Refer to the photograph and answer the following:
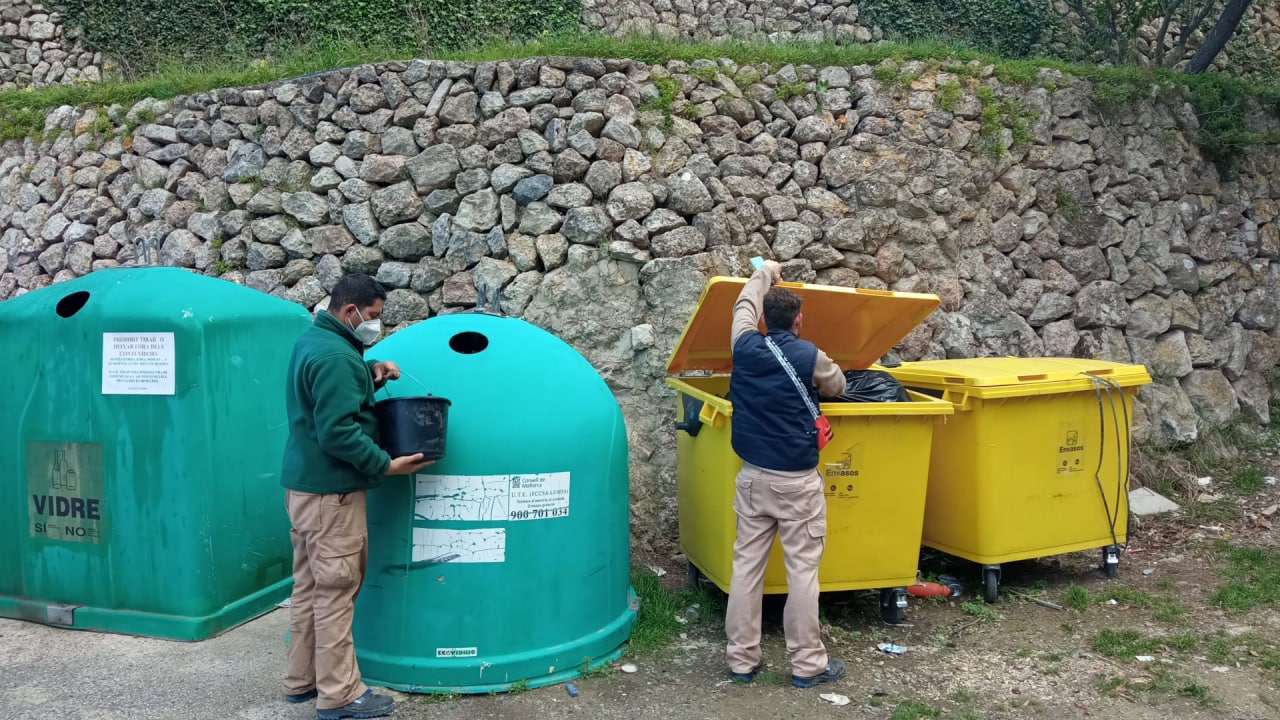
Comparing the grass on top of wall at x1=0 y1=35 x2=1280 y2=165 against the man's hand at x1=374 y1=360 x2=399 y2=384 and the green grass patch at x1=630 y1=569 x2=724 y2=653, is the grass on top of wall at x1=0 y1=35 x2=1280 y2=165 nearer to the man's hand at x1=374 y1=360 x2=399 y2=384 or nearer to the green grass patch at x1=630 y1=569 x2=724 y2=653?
the man's hand at x1=374 y1=360 x2=399 y2=384

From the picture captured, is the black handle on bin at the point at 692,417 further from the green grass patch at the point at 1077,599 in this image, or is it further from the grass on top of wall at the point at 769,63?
the grass on top of wall at the point at 769,63

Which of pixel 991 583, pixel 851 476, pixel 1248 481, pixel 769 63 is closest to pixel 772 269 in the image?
pixel 851 476

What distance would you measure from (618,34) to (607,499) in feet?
21.6

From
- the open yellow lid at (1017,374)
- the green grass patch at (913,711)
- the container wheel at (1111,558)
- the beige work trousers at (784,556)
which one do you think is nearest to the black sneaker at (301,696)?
the beige work trousers at (784,556)

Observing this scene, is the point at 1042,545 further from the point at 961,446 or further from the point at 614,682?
the point at 614,682

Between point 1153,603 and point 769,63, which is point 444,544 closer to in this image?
point 1153,603

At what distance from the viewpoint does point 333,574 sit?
3.40m

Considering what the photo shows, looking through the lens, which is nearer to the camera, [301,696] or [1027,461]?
[301,696]

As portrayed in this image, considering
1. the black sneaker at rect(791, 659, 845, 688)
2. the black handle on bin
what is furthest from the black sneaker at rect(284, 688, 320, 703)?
the black handle on bin

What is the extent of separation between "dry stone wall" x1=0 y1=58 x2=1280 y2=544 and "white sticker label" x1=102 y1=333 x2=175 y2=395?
2.14 metres

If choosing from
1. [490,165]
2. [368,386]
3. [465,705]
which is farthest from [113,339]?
[490,165]

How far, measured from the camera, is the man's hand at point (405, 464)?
3430 millimetres

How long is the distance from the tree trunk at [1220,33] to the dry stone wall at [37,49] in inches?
A: 454

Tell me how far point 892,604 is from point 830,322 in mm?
1521
